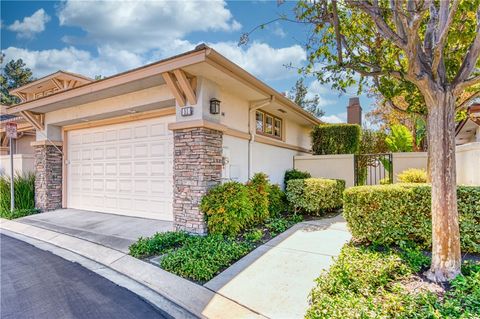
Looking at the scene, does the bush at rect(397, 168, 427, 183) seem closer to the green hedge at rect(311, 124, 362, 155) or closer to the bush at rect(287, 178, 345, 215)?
the bush at rect(287, 178, 345, 215)

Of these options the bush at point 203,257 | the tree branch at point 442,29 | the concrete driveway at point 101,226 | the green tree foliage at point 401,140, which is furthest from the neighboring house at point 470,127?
the concrete driveway at point 101,226

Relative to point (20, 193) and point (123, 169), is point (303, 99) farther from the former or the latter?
point (20, 193)

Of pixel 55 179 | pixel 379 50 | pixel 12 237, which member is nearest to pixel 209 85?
pixel 379 50

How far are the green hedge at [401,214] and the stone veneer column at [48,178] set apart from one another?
9600mm

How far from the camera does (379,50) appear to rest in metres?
5.51

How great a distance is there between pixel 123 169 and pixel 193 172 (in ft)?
10.7

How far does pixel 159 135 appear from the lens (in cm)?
757

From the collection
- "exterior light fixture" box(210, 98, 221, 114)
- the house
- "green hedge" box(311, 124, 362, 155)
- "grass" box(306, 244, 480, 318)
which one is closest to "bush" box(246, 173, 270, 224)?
the house

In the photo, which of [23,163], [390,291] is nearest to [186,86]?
[390,291]

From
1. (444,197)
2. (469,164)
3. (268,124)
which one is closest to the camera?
(444,197)

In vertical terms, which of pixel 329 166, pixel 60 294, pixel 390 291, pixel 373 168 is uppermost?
pixel 329 166

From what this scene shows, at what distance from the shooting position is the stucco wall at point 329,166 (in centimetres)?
1062

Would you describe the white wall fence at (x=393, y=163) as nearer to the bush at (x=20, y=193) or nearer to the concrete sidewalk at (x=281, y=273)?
the concrete sidewalk at (x=281, y=273)

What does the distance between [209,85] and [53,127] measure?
6895mm
